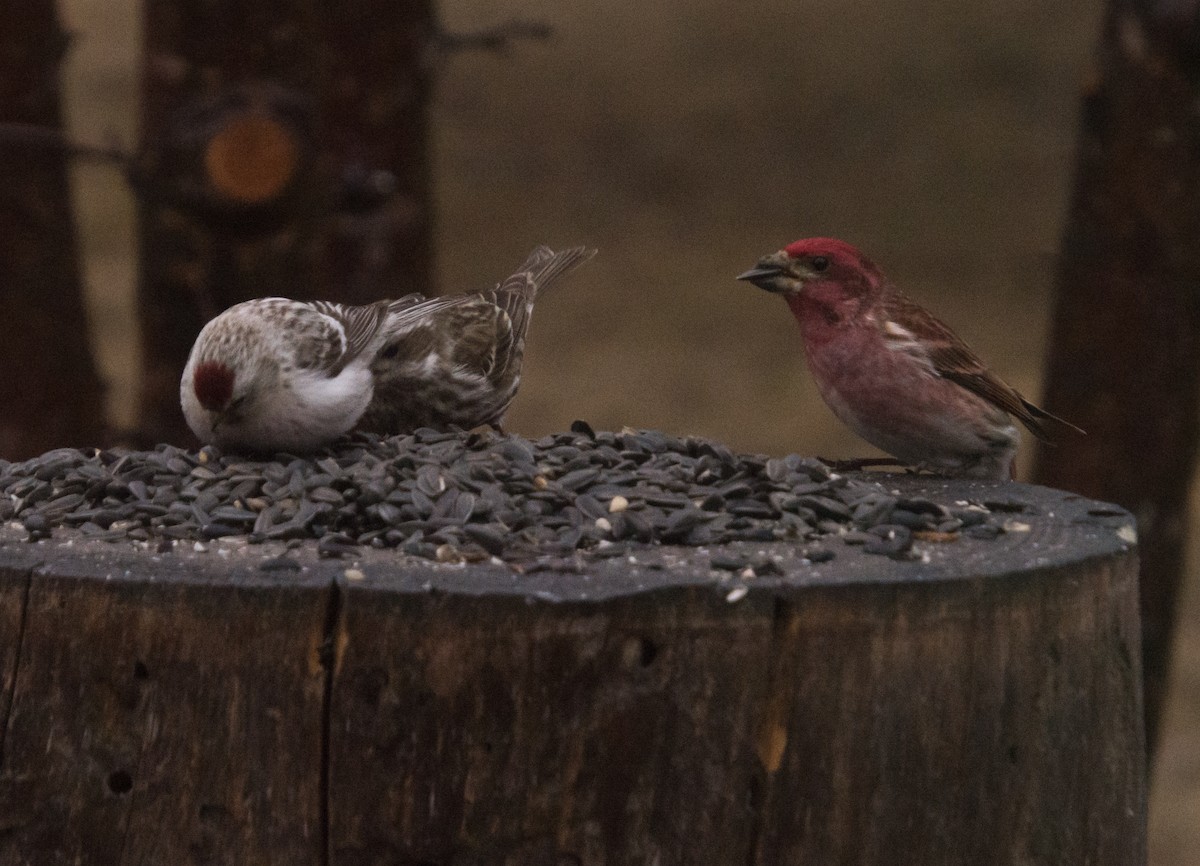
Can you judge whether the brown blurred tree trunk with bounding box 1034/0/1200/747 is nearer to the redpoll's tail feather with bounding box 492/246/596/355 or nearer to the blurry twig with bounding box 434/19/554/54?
the redpoll's tail feather with bounding box 492/246/596/355

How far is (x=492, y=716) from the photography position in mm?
2691

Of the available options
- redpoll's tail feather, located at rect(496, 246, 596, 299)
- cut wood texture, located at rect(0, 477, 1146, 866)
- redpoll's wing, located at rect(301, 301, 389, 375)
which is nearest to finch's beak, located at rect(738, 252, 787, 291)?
redpoll's wing, located at rect(301, 301, 389, 375)

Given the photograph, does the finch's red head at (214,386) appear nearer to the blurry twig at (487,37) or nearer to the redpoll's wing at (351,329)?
the redpoll's wing at (351,329)

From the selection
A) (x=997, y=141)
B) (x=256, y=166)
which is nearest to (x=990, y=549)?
(x=256, y=166)

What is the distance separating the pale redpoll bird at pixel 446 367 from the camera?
4816mm

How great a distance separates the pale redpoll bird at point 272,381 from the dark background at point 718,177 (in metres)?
7.74

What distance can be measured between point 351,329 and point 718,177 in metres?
8.93

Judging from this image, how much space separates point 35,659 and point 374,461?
3.40 ft

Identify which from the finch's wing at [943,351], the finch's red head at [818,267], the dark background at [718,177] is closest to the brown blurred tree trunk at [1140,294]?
the finch's wing at [943,351]

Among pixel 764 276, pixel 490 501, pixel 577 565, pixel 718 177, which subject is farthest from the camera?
pixel 718 177

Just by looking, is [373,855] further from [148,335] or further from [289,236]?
[148,335]

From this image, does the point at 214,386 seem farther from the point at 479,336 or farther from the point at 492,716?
the point at 492,716

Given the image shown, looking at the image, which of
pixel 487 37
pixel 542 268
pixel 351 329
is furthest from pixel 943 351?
pixel 487 37

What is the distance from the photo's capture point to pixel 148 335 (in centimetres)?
644
